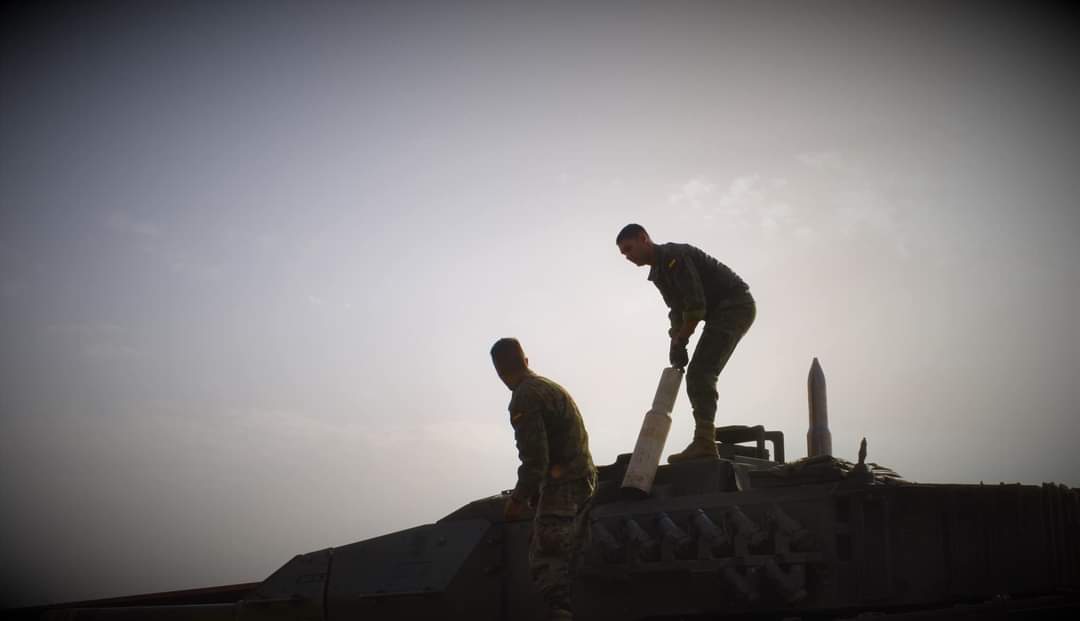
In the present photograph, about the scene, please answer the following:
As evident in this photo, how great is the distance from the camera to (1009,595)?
253 inches

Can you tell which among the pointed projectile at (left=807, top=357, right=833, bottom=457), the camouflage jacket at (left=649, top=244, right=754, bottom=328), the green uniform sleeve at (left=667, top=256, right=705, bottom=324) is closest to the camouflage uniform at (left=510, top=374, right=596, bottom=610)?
the green uniform sleeve at (left=667, top=256, right=705, bottom=324)

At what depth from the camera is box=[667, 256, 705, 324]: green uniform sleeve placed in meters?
8.48

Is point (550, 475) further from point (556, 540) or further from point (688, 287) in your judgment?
point (688, 287)

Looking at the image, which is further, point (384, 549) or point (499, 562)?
point (384, 549)

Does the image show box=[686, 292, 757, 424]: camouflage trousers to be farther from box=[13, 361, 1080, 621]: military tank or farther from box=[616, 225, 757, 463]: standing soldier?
box=[13, 361, 1080, 621]: military tank

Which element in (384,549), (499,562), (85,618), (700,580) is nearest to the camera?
(700,580)

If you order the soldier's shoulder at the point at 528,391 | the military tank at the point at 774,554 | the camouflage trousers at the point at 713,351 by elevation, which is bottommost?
the military tank at the point at 774,554

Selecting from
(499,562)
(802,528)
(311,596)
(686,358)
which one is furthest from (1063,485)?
(311,596)

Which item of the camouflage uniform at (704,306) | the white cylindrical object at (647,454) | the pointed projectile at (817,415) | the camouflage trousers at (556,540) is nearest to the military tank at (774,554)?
the white cylindrical object at (647,454)

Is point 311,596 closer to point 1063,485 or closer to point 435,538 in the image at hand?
point 435,538

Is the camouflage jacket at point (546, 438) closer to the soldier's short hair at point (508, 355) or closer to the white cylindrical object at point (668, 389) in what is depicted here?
the soldier's short hair at point (508, 355)

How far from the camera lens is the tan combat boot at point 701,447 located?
8164 mm

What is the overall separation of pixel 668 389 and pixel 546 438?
1.59m

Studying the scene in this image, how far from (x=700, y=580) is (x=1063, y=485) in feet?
7.79
